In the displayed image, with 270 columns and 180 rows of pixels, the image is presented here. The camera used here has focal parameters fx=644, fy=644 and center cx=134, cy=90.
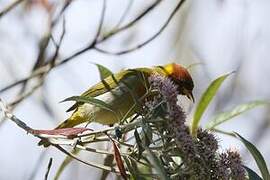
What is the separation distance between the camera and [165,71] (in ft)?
10.5

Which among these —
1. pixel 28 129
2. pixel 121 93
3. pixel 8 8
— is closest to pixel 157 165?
pixel 28 129

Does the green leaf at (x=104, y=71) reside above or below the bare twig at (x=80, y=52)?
below

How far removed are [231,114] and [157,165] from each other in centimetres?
69

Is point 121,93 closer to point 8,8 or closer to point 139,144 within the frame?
point 8,8

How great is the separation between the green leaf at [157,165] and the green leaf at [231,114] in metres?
0.49

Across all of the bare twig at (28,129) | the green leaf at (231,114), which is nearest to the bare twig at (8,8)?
the bare twig at (28,129)

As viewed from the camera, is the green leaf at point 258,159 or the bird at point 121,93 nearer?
the green leaf at point 258,159

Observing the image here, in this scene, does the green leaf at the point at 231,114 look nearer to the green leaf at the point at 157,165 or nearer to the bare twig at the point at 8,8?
the green leaf at the point at 157,165

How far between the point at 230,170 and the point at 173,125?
0.24 m

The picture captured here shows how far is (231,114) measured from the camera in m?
2.60

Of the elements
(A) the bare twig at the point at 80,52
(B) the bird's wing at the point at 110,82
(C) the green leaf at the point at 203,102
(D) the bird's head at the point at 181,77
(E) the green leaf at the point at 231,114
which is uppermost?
(A) the bare twig at the point at 80,52

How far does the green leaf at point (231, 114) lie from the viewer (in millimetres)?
2541

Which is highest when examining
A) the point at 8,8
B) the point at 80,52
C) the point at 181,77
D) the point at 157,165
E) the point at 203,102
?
the point at 8,8

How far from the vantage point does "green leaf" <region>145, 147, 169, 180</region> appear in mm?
Result: 1988
